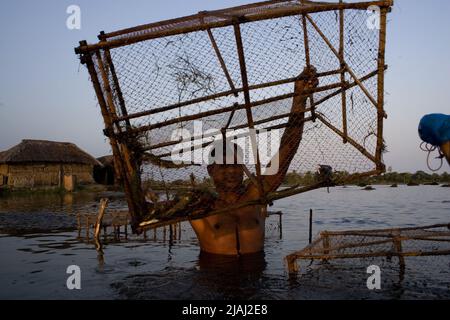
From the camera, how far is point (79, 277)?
8.37m

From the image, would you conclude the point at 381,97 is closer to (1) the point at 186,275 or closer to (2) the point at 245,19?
(2) the point at 245,19

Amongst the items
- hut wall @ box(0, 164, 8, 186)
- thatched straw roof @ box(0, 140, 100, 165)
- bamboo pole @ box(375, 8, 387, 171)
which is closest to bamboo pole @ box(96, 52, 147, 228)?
bamboo pole @ box(375, 8, 387, 171)

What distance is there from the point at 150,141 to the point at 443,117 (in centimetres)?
448

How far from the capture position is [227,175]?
7.68 m

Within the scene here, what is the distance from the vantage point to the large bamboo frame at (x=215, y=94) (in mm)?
5957

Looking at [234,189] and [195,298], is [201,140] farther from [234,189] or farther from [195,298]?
[195,298]

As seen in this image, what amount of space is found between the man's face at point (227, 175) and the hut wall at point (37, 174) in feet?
119

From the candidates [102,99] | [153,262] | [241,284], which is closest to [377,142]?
[241,284]

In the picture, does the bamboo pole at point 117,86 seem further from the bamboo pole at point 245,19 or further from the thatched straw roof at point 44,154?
the thatched straw roof at point 44,154

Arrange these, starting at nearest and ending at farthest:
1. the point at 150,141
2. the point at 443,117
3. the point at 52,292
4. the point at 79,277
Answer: the point at 443,117 < the point at 150,141 < the point at 52,292 < the point at 79,277

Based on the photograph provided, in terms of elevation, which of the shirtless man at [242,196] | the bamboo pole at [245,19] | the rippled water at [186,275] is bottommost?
the rippled water at [186,275]

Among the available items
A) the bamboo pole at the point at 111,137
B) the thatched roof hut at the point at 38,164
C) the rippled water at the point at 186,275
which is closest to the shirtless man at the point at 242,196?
the rippled water at the point at 186,275

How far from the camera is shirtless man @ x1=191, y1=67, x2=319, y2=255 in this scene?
22.9 feet

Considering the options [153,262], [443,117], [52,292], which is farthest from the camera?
[153,262]
